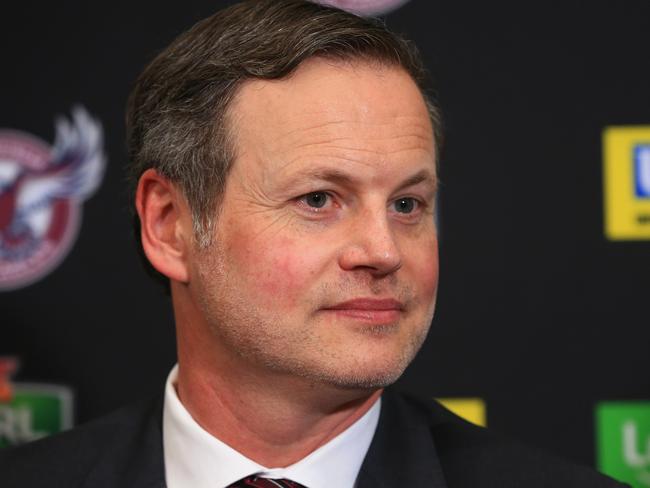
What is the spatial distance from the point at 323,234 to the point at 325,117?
171mm

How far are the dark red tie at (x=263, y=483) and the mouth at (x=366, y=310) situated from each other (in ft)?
0.97

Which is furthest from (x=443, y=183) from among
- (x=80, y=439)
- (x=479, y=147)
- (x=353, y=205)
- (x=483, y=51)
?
(x=80, y=439)

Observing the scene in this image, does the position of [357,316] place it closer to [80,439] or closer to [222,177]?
[222,177]

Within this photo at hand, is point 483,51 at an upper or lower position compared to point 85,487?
upper

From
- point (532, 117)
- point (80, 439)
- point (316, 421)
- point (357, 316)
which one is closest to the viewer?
point (357, 316)

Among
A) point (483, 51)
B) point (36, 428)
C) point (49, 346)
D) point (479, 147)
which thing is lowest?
point (36, 428)

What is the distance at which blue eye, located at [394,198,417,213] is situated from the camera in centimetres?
154

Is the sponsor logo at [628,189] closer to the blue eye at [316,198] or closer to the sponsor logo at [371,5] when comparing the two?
the sponsor logo at [371,5]

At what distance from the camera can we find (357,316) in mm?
1444

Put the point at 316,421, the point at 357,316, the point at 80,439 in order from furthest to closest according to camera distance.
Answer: the point at 80,439, the point at 316,421, the point at 357,316

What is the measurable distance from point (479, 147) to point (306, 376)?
0.93m

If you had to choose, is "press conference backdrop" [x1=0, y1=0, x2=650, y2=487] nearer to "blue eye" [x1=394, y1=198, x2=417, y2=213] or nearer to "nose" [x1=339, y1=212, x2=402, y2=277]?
"blue eye" [x1=394, y1=198, x2=417, y2=213]

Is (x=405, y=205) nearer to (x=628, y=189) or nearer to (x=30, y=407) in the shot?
(x=628, y=189)

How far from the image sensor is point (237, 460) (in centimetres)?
157
